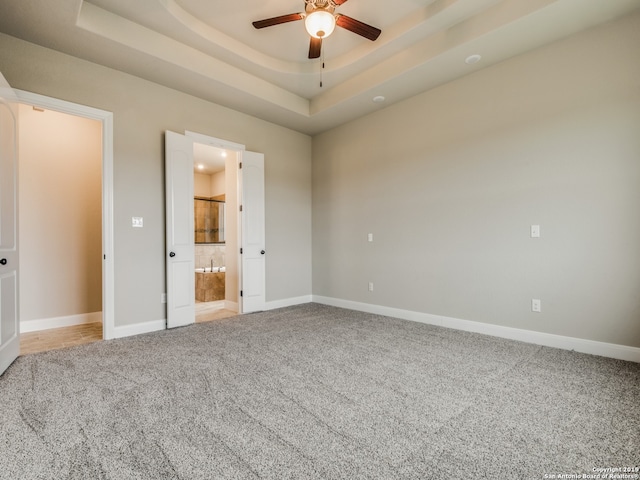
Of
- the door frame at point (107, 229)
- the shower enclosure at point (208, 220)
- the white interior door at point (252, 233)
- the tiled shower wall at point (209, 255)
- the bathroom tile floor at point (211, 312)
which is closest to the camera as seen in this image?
the door frame at point (107, 229)

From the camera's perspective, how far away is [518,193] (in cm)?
329

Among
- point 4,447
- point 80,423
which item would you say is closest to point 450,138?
point 80,423

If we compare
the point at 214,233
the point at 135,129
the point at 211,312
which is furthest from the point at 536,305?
the point at 214,233

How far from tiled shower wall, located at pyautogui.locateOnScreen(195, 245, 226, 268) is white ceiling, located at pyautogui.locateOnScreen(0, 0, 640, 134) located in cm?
388

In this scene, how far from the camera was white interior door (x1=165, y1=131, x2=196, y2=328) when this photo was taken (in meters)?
3.86

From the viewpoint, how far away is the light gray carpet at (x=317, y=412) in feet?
4.81

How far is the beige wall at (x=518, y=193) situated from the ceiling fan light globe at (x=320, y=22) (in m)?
2.01

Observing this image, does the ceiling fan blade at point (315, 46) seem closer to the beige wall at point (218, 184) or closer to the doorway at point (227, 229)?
the doorway at point (227, 229)

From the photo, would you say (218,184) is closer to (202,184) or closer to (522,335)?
(202,184)

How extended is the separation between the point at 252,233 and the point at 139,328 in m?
1.95

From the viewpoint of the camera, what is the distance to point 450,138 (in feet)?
12.6

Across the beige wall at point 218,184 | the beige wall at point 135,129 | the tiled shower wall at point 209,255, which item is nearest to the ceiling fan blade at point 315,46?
the beige wall at point 135,129

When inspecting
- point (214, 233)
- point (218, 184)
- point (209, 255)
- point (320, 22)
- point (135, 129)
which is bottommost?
point (209, 255)

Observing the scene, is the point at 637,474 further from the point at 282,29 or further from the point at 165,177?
the point at 165,177
